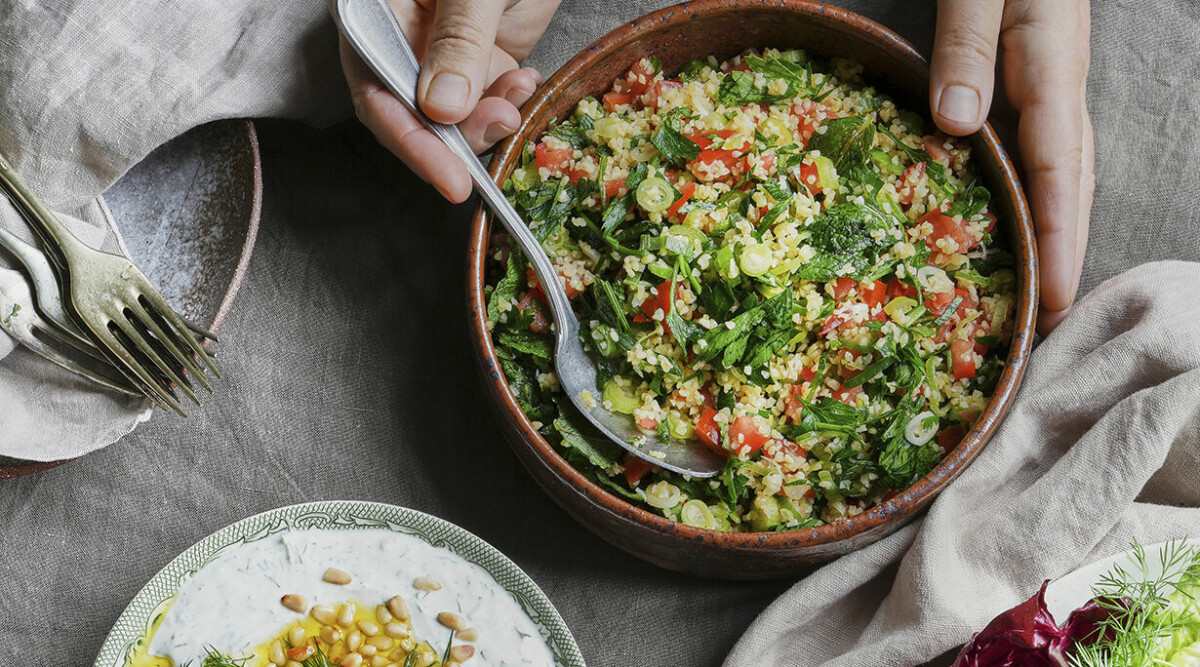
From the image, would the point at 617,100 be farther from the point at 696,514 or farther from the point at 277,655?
the point at 277,655

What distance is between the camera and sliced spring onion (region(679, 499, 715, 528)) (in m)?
2.04

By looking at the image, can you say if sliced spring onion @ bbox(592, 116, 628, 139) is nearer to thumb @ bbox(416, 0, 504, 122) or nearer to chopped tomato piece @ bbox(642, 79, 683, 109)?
chopped tomato piece @ bbox(642, 79, 683, 109)

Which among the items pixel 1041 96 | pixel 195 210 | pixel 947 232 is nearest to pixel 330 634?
pixel 195 210

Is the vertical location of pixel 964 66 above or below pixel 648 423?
above

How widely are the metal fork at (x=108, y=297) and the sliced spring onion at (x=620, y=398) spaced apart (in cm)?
80

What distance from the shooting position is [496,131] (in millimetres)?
2100

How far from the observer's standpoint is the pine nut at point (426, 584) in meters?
2.12

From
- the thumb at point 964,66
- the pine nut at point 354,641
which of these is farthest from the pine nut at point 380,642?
the thumb at point 964,66

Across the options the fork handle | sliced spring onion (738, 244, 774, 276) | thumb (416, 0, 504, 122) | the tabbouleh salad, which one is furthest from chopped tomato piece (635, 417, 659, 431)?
the fork handle

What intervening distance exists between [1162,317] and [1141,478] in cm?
32

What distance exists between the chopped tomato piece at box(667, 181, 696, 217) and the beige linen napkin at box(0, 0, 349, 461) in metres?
0.82

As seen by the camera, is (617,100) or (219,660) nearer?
(219,660)

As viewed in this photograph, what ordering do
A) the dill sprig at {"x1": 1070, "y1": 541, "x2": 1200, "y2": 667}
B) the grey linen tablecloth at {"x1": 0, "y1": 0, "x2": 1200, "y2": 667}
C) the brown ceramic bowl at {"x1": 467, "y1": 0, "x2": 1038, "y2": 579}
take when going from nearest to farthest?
the dill sprig at {"x1": 1070, "y1": 541, "x2": 1200, "y2": 667} → the brown ceramic bowl at {"x1": 467, "y1": 0, "x2": 1038, "y2": 579} → the grey linen tablecloth at {"x1": 0, "y1": 0, "x2": 1200, "y2": 667}

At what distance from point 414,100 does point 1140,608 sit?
1570 millimetres
